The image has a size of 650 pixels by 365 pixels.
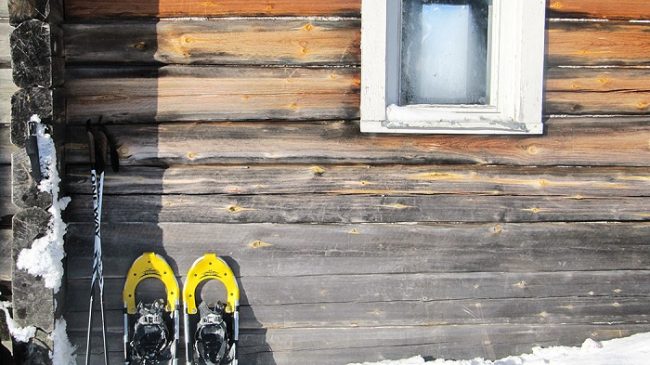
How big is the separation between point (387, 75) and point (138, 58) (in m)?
1.39

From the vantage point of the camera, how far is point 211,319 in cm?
370

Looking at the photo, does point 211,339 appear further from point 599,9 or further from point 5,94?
point 599,9

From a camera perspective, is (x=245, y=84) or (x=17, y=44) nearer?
(x=17, y=44)

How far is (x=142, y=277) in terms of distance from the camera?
376cm

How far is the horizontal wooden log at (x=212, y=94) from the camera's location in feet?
12.2

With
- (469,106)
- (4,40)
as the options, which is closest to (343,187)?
(469,106)

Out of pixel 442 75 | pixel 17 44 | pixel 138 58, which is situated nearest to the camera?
pixel 17 44

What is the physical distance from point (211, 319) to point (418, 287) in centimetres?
120

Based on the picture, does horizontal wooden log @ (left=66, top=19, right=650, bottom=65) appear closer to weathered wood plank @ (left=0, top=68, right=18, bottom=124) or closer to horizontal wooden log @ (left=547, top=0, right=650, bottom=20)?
weathered wood plank @ (left=0, top=68, right=18, bottom=124)

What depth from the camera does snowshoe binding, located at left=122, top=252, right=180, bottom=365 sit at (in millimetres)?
3705

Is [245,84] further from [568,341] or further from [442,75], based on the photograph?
[568,341]

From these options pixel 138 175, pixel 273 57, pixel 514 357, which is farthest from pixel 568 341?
pixel 138 175

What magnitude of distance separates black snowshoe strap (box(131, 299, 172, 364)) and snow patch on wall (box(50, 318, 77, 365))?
0.36 metres

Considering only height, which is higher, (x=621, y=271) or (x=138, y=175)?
(x=138, y=175)
